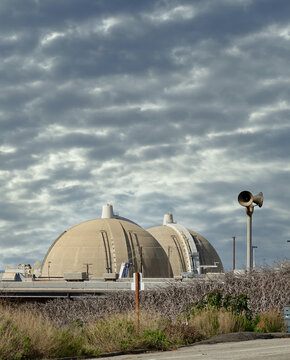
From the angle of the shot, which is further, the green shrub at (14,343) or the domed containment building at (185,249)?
the domed containment building at (185,249)

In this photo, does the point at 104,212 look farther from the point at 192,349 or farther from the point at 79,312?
the point at 192,349

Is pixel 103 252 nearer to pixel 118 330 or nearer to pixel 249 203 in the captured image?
pixel 249 203

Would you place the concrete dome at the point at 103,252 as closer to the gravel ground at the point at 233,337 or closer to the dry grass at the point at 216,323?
the dry grass at the point at 216,323

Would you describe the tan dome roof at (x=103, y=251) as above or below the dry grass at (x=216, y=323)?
above

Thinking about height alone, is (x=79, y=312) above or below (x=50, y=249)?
below

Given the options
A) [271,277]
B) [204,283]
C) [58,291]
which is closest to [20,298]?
[58,291]

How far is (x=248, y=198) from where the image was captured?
→ 37.3 metres

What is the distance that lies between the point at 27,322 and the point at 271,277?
23295mm

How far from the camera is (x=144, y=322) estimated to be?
821 inches

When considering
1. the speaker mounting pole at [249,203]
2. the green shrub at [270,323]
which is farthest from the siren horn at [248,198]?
the green shrub at [270,323]

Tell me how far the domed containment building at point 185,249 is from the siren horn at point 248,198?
62601 millimetres

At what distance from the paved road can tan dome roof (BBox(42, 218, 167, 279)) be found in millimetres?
65582

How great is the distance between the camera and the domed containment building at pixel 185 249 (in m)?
106

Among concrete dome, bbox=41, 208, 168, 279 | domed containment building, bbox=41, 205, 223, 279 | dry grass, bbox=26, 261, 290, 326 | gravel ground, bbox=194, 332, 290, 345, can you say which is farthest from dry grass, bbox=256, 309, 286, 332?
concrete dome, bbox=41, 208, 168, 279
